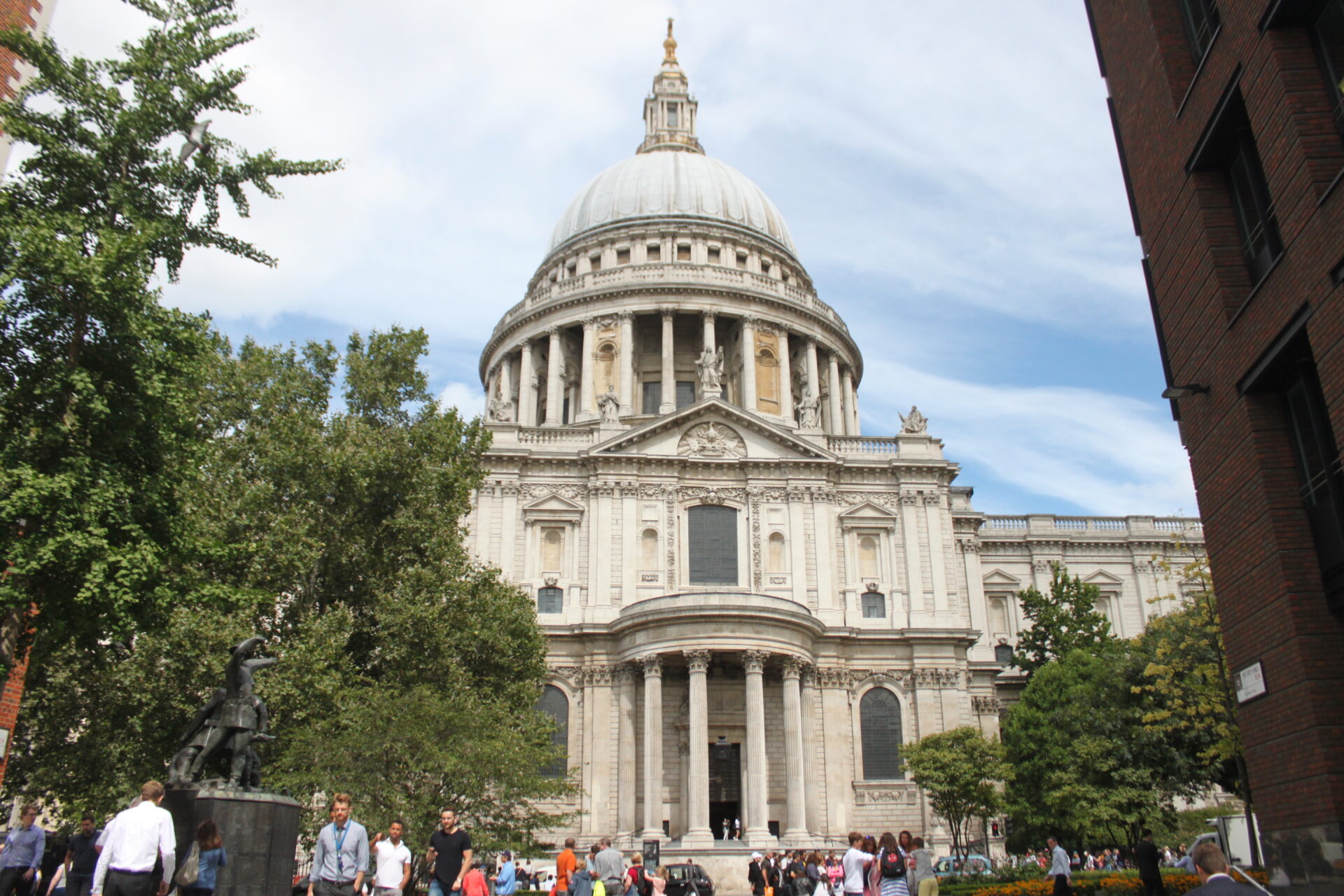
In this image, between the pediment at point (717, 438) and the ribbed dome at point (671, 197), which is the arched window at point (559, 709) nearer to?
the pediment at point (717, 438)

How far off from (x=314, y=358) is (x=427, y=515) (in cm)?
709

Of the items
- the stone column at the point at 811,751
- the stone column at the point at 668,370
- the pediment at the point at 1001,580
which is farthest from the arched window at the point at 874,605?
the stone column at the point at 668,370

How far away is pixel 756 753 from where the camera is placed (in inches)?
1485

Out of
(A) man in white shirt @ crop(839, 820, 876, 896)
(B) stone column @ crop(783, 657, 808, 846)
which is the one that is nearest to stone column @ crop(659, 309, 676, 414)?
(B) stone column @ crop(783, 657, 808, 846)

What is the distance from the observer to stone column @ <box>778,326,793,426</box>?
187 ft

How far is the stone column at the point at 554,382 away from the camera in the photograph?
57.7 m

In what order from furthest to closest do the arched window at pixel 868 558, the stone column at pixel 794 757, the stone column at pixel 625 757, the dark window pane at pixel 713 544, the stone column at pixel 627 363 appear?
1. the stone column at pixel 627 363
2. the arched window at pixel 868 558
3. the dark window pane at pixel 713 544
4. the stone column at pixel 625 757
5. the stone column at pixel 794 757

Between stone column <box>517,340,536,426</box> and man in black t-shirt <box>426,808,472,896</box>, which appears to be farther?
stone column <box>517,340,536,426</box>

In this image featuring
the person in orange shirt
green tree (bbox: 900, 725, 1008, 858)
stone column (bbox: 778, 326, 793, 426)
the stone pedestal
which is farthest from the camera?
stone column (bbox: 778, 326, 793, 426)

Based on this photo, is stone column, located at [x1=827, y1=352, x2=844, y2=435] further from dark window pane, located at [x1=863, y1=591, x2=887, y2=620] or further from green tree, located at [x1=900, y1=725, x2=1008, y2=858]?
green tree, located at [x1=900, y1=725, x2=1008, y2=858]

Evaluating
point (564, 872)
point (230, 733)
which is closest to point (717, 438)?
point (564, 872)

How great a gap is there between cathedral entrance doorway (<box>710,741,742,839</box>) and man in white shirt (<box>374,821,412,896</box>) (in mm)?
29002

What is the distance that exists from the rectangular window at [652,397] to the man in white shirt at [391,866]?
45.4m

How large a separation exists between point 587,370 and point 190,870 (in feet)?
155
